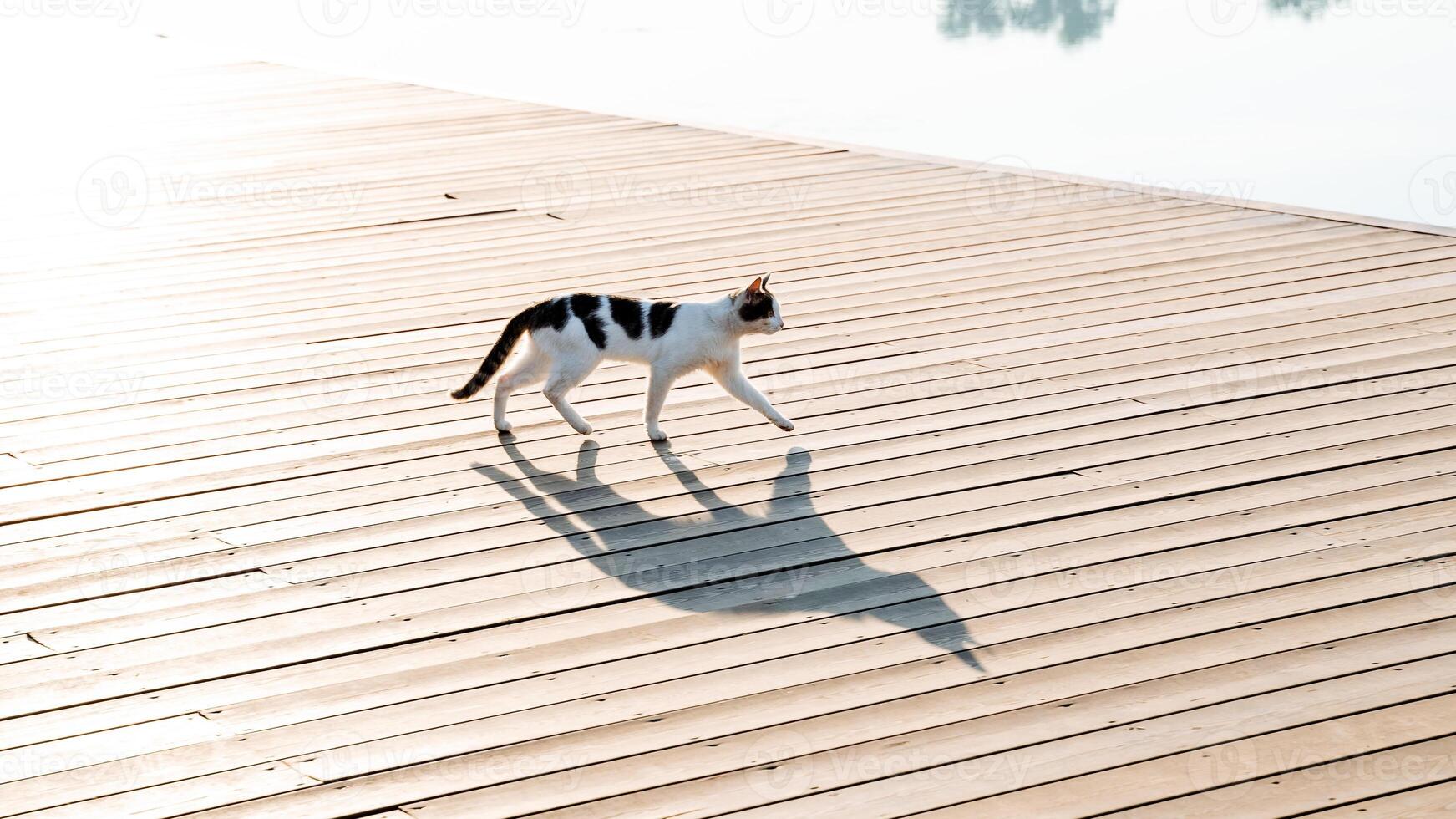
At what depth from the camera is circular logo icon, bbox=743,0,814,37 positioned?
17938mm

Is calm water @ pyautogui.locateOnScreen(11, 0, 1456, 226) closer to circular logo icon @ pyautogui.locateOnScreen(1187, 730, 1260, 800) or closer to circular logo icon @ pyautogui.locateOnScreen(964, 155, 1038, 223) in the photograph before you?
circular logo icon @ pyautogui.locateOnScreen(964, 155, 1038, 223)

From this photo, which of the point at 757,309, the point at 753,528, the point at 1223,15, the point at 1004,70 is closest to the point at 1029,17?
the point at 1223,15

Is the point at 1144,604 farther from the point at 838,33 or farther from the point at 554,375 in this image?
the point at 838,33

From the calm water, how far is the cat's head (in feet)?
19.1

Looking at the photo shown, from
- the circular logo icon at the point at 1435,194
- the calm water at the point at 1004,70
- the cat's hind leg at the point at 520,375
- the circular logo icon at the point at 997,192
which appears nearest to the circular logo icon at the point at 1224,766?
the cat's hind leg at the point at 520,375

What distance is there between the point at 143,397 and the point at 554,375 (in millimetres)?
1361

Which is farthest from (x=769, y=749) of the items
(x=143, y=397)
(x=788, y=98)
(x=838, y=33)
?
(x=838, y=33)

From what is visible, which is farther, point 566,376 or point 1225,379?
point 1225,379

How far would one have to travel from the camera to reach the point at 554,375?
3990 mm

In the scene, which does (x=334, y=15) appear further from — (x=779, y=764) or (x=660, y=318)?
(x=779, y=764)

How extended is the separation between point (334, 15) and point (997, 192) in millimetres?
15482

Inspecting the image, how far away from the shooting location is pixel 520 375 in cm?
406

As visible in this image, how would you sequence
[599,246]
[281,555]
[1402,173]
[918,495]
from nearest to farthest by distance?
[281,555], [918,495], [599,246], [1402,173]

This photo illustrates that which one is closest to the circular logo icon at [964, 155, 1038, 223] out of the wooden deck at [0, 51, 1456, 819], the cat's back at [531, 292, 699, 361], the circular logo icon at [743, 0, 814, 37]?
the wooden deck at [0, 51, 1456, 819]
